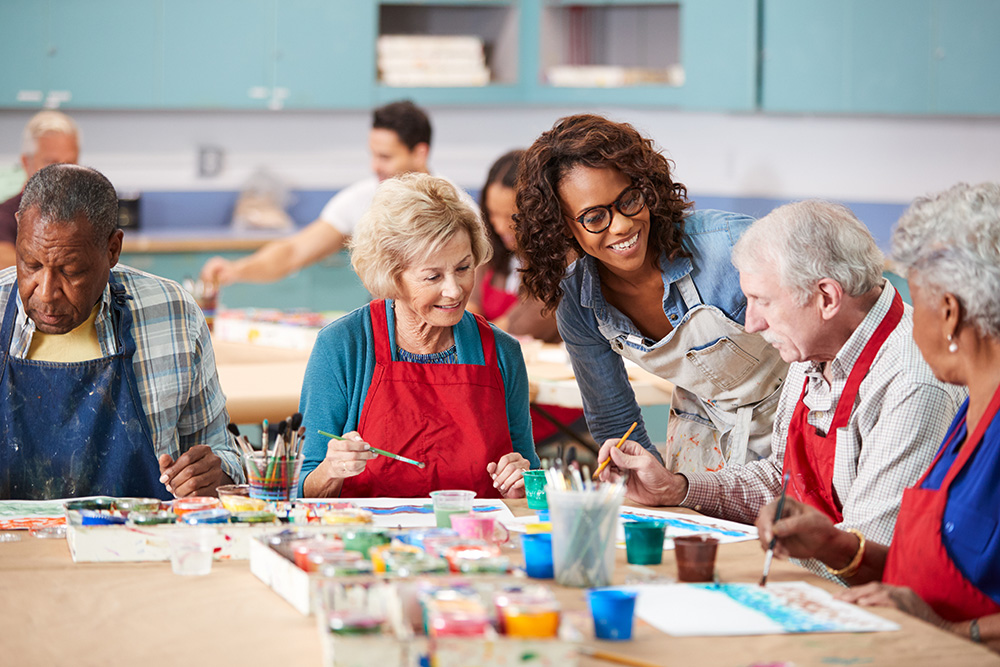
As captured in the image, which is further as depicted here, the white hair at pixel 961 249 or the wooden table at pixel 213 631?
the white hair at pixel 961 249

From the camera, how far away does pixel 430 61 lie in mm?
7293

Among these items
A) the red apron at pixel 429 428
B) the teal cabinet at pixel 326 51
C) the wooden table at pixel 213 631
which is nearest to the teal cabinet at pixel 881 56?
the teal cabinet at pixel 326 51

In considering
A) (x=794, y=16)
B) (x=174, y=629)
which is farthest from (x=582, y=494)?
(x=794, y=16)

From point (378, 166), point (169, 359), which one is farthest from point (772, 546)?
point (378, 166)

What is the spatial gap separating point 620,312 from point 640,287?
9 centimetres

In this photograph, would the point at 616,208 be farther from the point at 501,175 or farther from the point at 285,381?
the point at 501,175

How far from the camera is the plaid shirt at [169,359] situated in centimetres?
248

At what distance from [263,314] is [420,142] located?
1.13m

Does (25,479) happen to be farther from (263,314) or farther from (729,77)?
(729,77)

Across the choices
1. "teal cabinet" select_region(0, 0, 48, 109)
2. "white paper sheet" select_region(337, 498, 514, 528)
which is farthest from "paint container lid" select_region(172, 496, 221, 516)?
"teal cabinet" select_region(0, 0, 48, 109)

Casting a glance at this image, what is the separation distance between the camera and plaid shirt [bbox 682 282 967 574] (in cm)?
201

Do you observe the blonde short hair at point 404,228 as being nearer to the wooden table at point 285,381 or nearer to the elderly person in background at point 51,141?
the wooden table at point 285,381

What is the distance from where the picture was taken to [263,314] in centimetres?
495

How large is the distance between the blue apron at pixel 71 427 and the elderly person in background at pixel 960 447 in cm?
141
